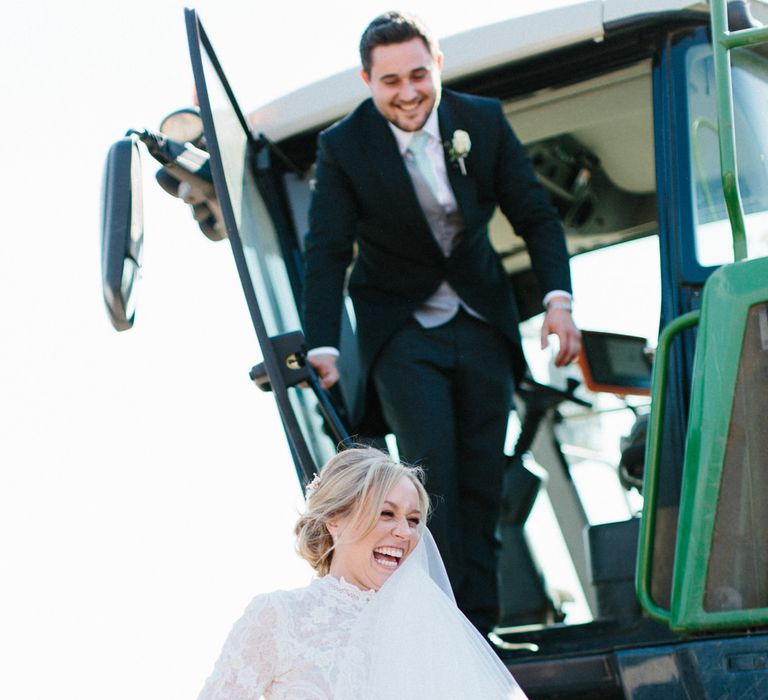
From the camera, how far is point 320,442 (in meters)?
4.11

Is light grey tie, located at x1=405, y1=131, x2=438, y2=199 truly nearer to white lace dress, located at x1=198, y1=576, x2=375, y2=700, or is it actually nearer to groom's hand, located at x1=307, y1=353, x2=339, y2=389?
groom's hand, located at x1=307, y1=353, x2=339, y2=389

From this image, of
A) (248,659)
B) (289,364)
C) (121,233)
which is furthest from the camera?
(289,364)

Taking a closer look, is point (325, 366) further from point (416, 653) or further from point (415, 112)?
point (416, 653)

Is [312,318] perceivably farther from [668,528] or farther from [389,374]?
[668,528]

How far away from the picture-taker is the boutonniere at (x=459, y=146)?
13.0 ft

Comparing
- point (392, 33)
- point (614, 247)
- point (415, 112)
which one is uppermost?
point (392, 33)

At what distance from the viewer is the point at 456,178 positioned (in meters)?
3.99

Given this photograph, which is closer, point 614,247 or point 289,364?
point 289,364

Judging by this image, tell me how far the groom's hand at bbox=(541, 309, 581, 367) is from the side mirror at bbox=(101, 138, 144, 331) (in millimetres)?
1096

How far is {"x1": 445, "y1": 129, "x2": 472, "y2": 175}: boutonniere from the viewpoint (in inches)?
156

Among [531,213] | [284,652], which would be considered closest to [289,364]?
[531,213]

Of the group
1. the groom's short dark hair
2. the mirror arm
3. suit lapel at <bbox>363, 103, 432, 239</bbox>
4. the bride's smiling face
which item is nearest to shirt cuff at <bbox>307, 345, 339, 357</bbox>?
the mirror arm

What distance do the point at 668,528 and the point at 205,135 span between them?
153cm

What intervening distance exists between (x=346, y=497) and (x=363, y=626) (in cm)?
30
